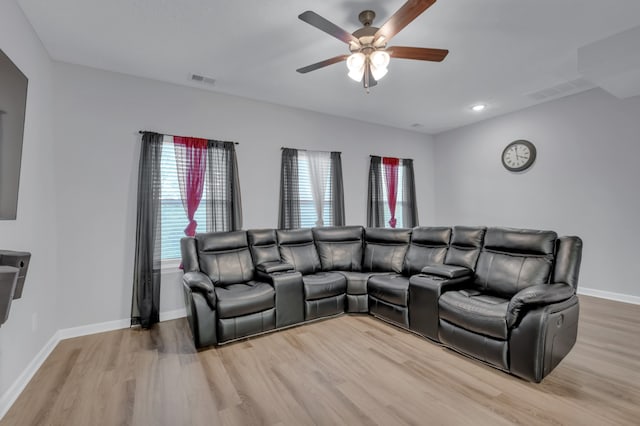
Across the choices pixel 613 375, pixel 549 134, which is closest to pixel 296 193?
pixel 613 375

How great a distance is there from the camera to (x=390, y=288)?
3.26 metres

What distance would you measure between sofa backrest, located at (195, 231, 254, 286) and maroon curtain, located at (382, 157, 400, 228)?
10.2 ft

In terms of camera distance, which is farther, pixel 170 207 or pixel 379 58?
pixel 170 207

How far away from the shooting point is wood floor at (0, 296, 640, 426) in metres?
1.81

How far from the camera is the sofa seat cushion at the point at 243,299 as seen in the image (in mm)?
2783

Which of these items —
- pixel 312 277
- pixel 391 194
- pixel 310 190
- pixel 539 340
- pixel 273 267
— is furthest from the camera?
pixel 391 194

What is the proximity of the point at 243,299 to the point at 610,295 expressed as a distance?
4.95 m

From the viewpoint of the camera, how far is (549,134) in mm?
4477

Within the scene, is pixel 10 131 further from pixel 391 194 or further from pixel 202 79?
pixel 391 194

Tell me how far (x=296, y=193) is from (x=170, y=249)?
1.92m

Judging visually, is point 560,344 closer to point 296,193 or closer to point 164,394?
point 164,394

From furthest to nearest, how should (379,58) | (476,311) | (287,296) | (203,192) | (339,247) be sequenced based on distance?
(339,247)
(203,192)
(287,296)
(476,311)
(379,58)

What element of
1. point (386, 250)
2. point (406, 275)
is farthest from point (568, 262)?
point (386, 250)

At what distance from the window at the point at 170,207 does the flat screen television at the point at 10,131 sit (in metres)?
1.48
